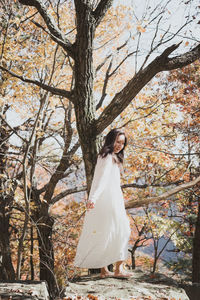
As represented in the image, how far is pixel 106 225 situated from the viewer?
354 centimetres

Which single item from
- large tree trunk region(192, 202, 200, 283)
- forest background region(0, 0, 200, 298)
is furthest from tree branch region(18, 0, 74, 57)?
large tree trunk region(192, 202, 200, 283)

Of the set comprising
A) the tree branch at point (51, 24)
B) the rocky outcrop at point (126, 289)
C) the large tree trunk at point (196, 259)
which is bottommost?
the large tree trunk at point (196, 259)

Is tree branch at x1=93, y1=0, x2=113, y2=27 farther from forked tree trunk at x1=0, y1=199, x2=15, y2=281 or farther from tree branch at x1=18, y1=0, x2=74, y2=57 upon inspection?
forked tree trunk at x1=0, y1=199, x2=15, y2=281

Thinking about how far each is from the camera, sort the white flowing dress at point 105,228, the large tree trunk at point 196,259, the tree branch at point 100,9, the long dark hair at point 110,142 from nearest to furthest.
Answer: the white flowing dress at point 105,228, the long dark hair at point 110,142, the tree branch at point 100,9, the large tree trunk at point 196,259

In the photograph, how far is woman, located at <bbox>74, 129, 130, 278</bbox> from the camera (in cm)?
348

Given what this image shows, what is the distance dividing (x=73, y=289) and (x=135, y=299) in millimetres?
805

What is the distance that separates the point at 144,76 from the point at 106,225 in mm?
2337

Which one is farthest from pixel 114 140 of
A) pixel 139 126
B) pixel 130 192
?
pixel 130 192

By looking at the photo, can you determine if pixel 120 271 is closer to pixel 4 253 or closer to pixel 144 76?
pixel 144 76

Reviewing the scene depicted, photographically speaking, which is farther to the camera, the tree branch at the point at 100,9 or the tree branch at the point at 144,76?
the tree branch at the point at 100,9

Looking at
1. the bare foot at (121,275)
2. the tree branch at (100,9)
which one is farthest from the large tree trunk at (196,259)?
the tree branch at (100,9)

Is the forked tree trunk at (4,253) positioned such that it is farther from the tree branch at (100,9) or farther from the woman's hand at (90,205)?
the tree branch at (100,9)

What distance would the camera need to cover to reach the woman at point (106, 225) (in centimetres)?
348

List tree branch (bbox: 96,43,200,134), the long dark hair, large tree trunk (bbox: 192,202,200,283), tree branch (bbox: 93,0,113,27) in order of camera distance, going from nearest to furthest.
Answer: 1. the long dark hair
2. tree branch (bbox: 96,43,200,134)
3. tree branch (bbox: 93,0,113,27)
4. large tree trunk (bbox: 192,202,200,283)
